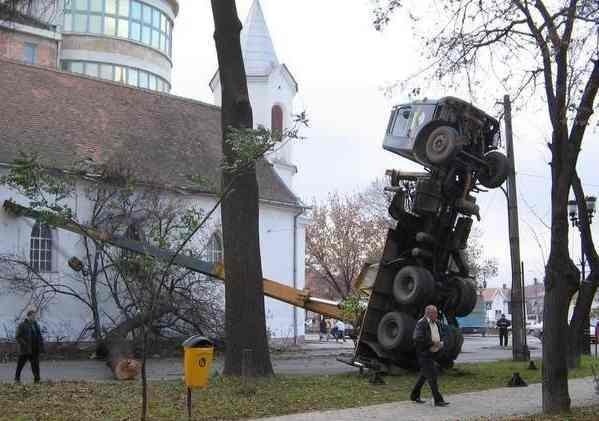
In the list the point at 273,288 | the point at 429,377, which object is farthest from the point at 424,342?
the point at 273,288

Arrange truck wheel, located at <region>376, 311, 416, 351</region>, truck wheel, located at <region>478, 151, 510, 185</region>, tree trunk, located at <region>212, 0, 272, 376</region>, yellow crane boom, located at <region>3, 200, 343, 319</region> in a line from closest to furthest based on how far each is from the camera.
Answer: tree trunk, located at <region>212, 0, 272, 376</region>
truck wheel, located at <region>376, 311, 416, 351</region>
truck wheel, located at <region>478, 151, 510, 185</region>
yellow crane boom, located at <region>3, 200, 343, 319</region>

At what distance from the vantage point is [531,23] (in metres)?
13.4

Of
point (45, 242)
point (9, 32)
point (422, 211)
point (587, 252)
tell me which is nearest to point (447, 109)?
point (422, 211)

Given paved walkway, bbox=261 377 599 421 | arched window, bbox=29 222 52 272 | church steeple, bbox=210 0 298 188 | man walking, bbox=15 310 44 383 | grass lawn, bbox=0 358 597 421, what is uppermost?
church steeple, bbox=210 0 298 188

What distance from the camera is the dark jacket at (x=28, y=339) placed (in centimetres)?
1666

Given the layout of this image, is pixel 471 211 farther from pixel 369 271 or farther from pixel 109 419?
pixel 109 419

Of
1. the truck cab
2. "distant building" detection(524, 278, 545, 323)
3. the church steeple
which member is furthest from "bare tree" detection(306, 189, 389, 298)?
the truck cab

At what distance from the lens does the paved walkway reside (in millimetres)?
11859

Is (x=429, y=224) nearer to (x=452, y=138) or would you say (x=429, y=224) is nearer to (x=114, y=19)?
(x=452, y=138)

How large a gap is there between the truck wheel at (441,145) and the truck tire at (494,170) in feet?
4.12

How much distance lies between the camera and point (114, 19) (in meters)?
50.5

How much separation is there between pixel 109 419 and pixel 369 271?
925cm

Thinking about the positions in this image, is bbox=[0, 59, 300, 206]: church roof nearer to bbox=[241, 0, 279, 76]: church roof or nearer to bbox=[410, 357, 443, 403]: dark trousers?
bbox=[241, 0, 279, 76]: church roof

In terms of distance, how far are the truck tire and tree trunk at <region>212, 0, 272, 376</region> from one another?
17.2 ft
